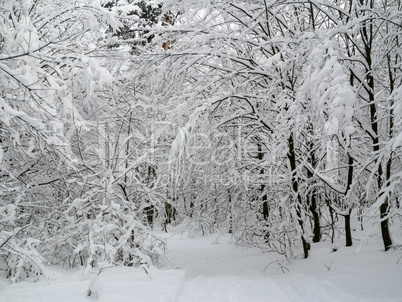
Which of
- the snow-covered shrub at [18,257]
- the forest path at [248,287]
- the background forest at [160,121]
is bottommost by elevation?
the forest path at [248,287]

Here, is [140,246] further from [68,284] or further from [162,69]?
[162,69]

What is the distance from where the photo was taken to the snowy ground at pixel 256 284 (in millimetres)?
3811

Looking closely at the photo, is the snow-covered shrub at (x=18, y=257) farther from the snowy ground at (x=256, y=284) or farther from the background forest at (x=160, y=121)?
the snowy ground at (x=256, y=284)

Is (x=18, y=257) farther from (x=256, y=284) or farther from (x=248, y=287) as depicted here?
(x=256, y=284)

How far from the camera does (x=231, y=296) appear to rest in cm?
476

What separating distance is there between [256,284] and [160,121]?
3.30 m

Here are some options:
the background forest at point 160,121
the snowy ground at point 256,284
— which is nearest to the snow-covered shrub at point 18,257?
the background forest at point 160,121

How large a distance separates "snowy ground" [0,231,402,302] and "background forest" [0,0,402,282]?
30cm

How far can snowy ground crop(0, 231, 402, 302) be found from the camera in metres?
3.81

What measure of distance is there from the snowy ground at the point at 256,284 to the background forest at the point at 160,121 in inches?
12.0

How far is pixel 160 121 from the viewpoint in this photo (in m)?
5.88

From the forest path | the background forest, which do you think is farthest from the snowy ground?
the background forest

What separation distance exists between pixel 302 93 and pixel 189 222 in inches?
484

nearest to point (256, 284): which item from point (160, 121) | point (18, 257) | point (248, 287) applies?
point (248, 287)
